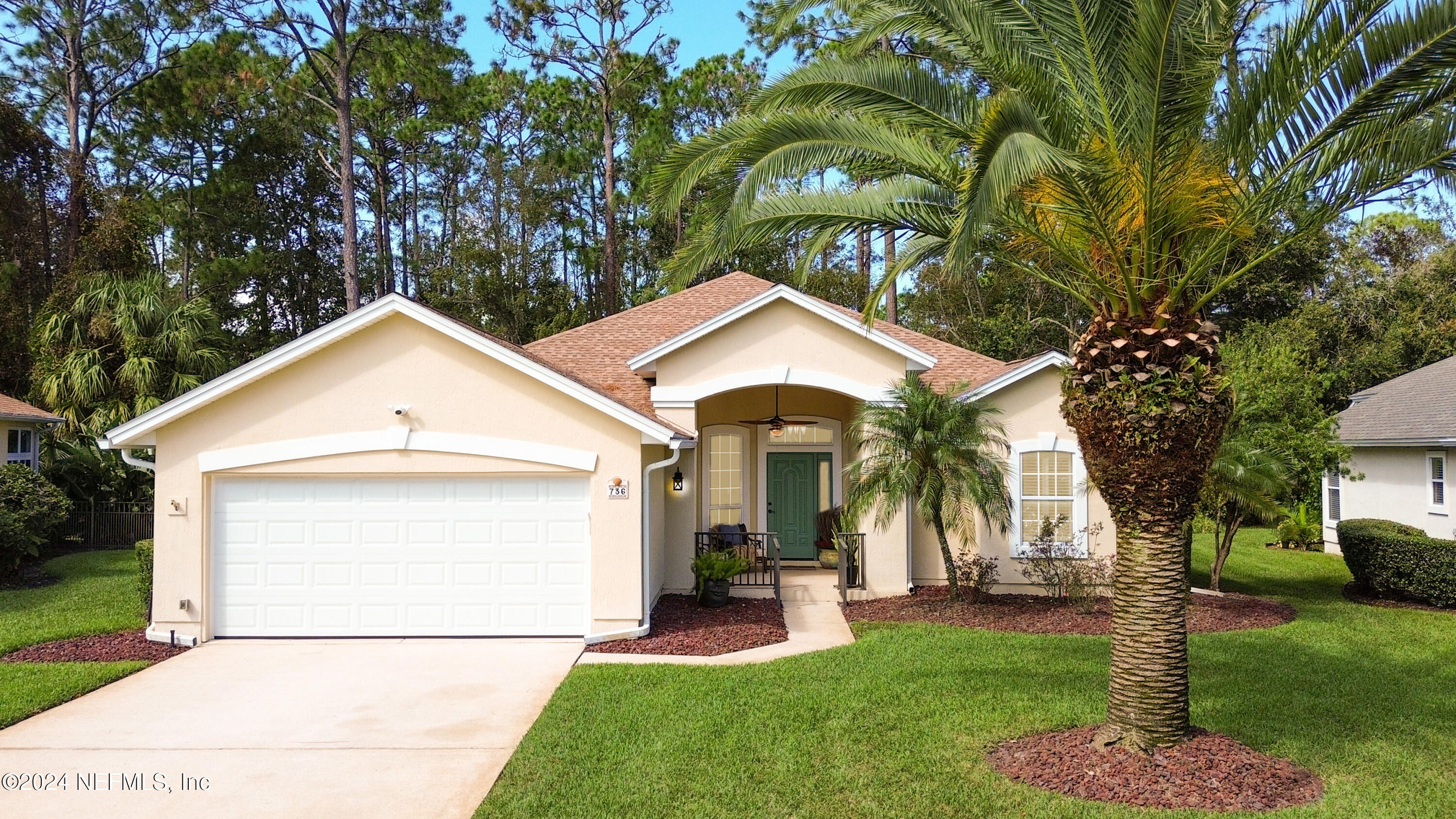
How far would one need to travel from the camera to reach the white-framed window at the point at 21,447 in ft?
65.7

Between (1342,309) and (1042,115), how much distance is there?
104 feet

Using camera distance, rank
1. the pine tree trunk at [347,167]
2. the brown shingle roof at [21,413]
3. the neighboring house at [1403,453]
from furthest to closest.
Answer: the pine tree trunk at [347,167] < the brown shingle roof at [21,413] < the neighboring house at [1403,453]

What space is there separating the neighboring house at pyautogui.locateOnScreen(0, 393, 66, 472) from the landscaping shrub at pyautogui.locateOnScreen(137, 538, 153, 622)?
10.6m

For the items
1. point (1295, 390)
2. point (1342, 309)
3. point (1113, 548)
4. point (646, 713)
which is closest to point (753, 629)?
point (646, 713)

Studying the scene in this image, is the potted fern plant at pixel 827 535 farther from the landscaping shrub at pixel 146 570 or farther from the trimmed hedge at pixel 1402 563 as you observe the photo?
the landscaping shrub at pixel 146 570

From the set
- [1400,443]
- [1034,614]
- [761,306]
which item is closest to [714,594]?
[761,306]

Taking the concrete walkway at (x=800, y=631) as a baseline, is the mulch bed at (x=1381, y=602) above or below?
below

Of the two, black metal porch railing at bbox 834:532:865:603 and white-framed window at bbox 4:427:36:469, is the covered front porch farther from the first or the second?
white-framed window at bbox 4:427:36:469

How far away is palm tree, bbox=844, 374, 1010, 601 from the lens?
1220 centimetres

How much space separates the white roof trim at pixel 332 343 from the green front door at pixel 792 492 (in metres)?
6.28

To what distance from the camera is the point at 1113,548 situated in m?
14.6

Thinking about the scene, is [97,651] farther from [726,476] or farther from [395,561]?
[726,476]

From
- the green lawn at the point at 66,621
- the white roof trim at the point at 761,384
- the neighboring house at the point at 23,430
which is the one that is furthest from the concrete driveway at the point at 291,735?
the neighboring house at the point at 23,430

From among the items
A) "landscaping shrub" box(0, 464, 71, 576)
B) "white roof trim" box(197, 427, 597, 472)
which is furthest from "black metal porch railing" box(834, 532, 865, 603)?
"landscaping shrub" box(0, 464, 71, 576)
